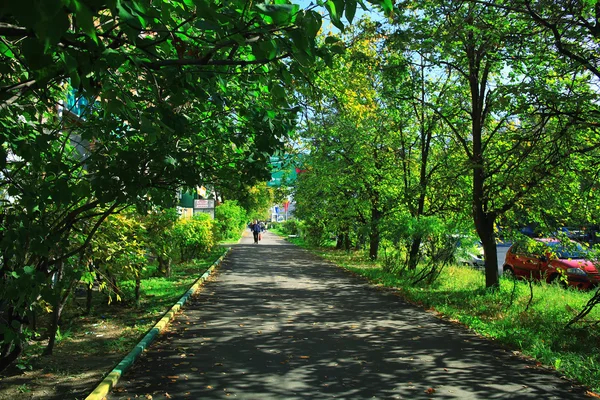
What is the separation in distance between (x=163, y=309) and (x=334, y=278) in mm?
7022

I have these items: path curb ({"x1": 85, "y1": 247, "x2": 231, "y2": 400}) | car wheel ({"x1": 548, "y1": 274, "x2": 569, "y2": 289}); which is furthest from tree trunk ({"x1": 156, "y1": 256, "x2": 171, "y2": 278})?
car wheel ({"x1": 548, "y1": 274, "x2": 569, "y2": 289})

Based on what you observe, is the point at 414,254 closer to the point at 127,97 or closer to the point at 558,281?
the point at 558,281

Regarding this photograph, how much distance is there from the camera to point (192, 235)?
15.0 meters

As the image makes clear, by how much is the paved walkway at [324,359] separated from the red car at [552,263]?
3.53 m

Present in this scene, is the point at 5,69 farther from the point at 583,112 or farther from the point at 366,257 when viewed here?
the point at 366,257

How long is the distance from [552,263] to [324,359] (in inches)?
411

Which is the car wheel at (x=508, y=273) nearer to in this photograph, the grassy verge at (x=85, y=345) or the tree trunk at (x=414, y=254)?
the tree trunk at (x=414, y=254)

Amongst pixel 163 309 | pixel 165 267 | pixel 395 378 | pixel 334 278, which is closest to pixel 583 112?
pixel 395 378

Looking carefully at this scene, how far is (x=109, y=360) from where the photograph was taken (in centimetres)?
616

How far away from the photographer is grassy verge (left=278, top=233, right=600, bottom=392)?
6258 millimetres

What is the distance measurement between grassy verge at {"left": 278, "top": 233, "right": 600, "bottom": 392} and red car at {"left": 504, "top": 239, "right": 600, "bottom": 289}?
0.63m

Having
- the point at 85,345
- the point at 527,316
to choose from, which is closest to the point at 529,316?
the point at 527,316

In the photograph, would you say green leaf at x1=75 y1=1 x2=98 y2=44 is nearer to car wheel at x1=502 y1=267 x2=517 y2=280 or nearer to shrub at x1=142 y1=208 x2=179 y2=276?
shrub at x1=142 y1=208 x2=179 y2=276

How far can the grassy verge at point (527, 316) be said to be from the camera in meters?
6.26
